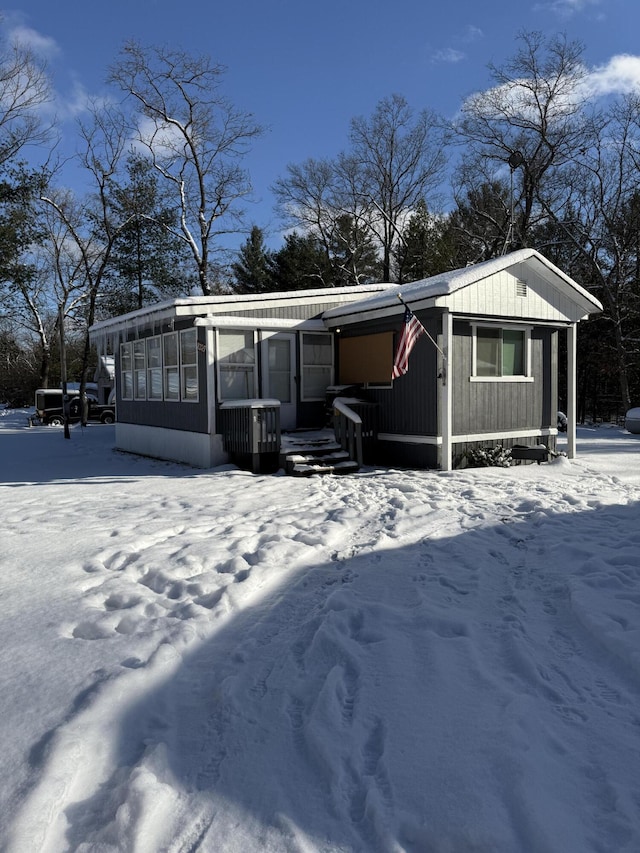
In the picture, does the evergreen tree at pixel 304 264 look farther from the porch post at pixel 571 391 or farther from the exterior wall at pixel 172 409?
the porch post at pixel 571 391

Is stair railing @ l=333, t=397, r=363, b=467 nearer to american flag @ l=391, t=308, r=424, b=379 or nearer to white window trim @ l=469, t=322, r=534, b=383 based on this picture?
american flag @ l=391, t=308, r=424, b=379

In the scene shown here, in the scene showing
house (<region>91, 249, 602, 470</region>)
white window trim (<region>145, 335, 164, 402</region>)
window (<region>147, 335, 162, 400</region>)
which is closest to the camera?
house (<region>91, 249, 602, 470</region>)

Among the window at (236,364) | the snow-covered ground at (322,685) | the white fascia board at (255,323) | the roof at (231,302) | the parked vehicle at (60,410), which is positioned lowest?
the snow-covered ground at (322,685)

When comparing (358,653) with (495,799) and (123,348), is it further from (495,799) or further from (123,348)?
(123,348)

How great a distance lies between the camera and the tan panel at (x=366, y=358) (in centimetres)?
1067

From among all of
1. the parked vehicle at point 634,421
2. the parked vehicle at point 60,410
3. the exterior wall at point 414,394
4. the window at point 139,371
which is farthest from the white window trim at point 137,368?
the parked vehicle at point 634,421

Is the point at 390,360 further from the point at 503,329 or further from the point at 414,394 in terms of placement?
the point at 503,329

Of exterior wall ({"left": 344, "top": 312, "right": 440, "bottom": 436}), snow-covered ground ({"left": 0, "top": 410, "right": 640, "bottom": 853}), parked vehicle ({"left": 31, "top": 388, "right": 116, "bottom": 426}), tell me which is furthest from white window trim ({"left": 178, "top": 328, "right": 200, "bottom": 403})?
parked vehicle ({"left": 31, "top": 388, "right": 116, "bottom": 426})

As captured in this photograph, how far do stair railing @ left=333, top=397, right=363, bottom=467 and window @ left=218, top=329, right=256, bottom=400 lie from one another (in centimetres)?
165

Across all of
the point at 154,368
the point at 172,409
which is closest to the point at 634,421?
the point at 172,409

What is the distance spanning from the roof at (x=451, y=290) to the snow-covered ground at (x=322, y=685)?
4422 millimetres

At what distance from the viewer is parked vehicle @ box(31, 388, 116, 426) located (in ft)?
80.4

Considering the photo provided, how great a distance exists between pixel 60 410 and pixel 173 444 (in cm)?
1504

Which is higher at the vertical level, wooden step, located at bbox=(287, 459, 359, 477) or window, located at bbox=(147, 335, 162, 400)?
window, located at bbox=(147, 335, 162, 400)
